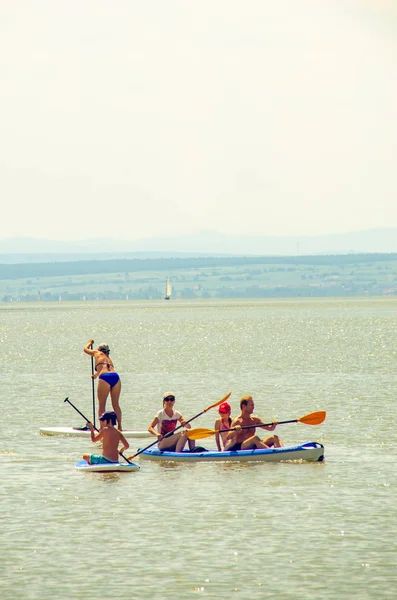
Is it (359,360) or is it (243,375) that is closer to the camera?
(243,375)

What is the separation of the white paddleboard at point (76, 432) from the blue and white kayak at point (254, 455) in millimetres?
5318

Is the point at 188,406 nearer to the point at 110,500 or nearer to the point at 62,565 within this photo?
the point at 110,500

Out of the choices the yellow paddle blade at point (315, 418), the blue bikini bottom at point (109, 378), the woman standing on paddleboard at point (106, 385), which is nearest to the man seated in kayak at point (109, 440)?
the woman standing on paddleboard at point (106, 385)

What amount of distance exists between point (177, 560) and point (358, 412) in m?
24.9

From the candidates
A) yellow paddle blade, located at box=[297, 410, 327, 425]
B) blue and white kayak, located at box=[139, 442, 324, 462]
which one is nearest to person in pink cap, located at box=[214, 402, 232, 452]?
blue and white kayak, located at box=[139, 442, 324, 462]

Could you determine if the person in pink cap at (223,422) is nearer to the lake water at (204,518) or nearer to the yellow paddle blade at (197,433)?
the yellow paddle blade at (197,433)

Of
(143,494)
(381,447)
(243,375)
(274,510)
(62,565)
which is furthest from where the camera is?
(243,375)

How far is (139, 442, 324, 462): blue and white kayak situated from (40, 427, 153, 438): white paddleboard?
5318 mm

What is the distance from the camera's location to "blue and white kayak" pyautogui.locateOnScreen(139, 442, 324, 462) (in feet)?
103

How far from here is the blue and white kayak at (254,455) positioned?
31.3 meters

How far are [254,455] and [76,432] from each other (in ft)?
26.2

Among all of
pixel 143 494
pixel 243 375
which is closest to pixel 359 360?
pixel 243 375

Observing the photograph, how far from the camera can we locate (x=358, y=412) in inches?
1783

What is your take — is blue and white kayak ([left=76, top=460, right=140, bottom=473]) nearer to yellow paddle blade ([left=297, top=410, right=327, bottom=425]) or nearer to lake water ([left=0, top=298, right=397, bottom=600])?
lake water ([left=0, top=298, right=397, bottom=600])
